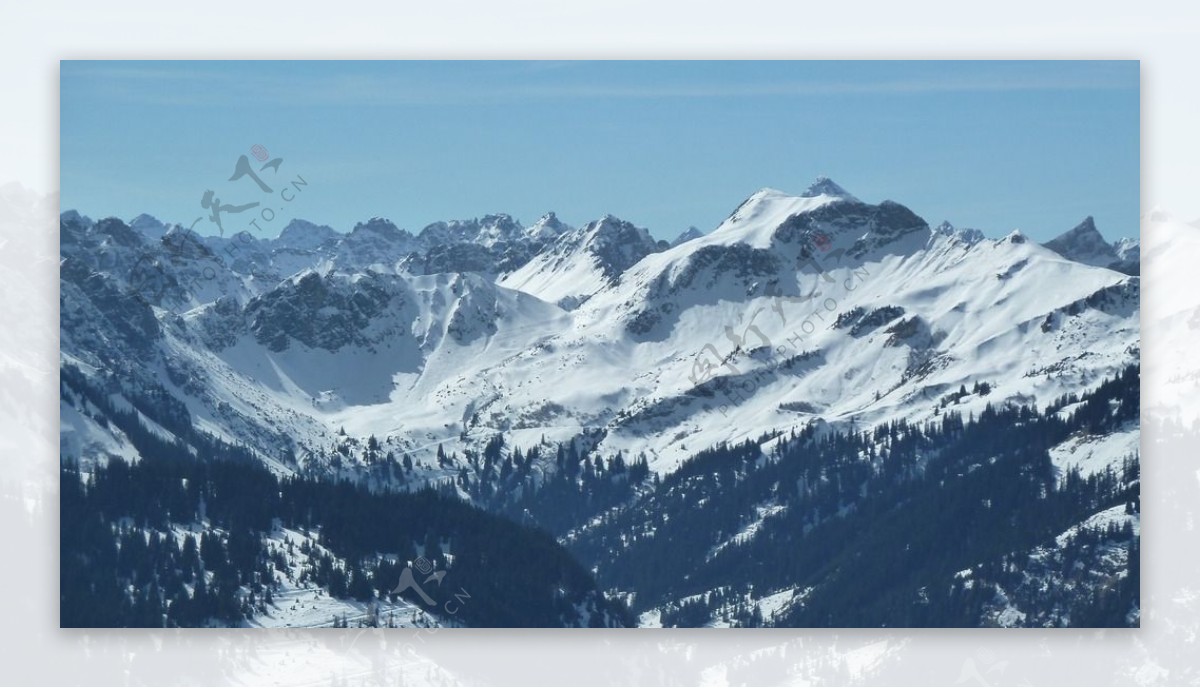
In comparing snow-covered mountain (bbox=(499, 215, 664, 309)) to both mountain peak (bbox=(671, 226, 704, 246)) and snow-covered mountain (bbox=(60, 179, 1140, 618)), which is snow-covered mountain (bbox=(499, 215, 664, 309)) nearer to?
snow-covered mountain (bbox=(60, 179, 1140, 618))

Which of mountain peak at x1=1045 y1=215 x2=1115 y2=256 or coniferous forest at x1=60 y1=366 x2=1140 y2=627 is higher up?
mountain peak at x1=1045 y1=215 x2=1115 y2=256

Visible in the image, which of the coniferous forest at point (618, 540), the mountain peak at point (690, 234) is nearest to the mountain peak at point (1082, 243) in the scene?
the coniferous forest at point (618, 540)

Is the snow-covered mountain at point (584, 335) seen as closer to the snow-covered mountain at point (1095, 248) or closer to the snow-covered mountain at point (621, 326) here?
the snow-covered mountain at point (1095, 248)

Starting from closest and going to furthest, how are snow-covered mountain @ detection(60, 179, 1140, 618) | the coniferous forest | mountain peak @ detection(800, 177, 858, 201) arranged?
the coniferous forest < mountain peak @ detection(800, 177, 858, 201) < snow-covered mountain @ detection(60, 179, 1140, 618)

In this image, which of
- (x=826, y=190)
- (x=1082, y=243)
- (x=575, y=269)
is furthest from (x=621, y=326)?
(x=826, y=190)

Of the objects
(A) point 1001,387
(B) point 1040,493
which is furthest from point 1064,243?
(A) point 1001,387

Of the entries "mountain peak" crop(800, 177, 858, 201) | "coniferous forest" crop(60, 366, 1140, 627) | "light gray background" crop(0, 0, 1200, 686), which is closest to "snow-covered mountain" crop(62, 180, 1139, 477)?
"mountain peak" crop(800, 177, 858, 201)
